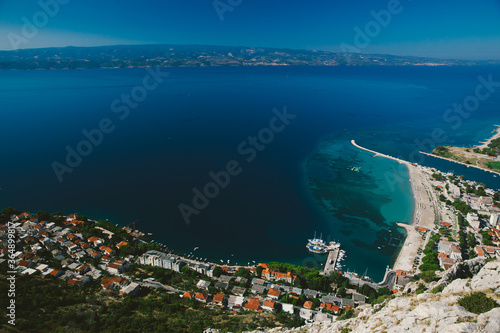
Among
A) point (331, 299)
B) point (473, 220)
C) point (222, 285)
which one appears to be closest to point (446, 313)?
point (331, 299)

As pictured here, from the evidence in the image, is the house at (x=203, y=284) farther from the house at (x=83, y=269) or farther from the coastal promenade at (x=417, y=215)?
the coastal promenade at (x=417, y=215)

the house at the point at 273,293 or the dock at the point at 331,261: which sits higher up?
the dock at the point at 331,261

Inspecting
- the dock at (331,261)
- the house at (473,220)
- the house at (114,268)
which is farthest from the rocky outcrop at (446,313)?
the house at (473,220)

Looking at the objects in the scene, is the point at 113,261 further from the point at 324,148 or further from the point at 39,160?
the point at 324,148

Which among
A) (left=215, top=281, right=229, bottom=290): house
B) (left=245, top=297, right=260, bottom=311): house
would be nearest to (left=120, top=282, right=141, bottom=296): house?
(left=215, top=281, right=229, bottom=290): house

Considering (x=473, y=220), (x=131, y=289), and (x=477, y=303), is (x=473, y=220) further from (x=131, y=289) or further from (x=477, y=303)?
(x=131, y=289)

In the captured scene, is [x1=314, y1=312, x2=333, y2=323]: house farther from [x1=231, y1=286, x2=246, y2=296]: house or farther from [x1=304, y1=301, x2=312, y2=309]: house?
[x1=231, y1=286, x2=246, y2=296]: house
